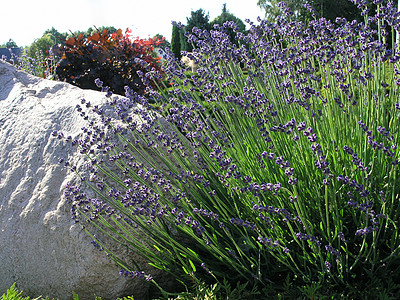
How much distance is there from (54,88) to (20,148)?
0.86 meters

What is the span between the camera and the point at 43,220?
2.83 m

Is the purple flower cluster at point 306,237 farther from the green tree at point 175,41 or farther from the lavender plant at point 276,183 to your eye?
the green tree at point 175,41

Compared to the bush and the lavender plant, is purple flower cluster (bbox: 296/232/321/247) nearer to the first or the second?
the lavender plant

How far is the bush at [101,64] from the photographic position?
5754 mm

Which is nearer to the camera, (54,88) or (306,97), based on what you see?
(306,97)

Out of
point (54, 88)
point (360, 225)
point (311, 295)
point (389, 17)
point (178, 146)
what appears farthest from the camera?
point (54, 88)

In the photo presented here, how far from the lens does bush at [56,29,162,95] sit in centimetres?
575

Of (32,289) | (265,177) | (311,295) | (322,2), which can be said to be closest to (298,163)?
(265,177)

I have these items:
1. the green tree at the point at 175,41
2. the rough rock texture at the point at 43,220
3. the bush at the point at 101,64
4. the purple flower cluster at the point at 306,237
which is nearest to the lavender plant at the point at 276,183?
the purple flower cluster at the point at 306,237

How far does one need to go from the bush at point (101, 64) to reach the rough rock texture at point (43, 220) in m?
2.29

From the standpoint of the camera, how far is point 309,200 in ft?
8.06

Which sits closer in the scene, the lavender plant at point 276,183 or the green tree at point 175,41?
the lavender plant at point 276,183

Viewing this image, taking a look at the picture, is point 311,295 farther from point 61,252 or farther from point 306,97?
point 61,252

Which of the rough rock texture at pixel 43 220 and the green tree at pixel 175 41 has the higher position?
the green tree at pixel 175 41
